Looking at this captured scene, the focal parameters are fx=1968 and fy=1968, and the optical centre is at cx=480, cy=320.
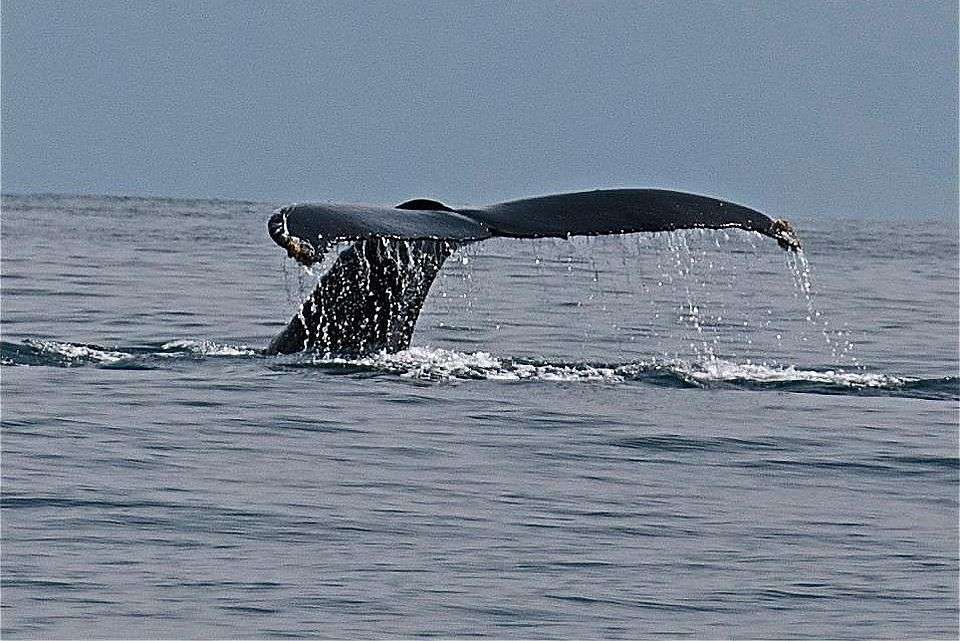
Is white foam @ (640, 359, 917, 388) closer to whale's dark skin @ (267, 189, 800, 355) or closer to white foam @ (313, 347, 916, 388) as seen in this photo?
white foam @ (313, 347, 916, 388)

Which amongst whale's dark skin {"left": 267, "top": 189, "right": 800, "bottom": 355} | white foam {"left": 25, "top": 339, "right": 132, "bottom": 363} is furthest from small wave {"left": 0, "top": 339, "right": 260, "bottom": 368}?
whale's dark skin {"left": 267, "top": 189, "right": 800, "bottom": 355}

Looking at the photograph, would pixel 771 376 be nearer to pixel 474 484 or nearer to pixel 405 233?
pixel 474 484

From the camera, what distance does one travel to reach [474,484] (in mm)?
7789

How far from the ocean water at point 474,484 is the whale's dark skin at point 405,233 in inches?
6.1

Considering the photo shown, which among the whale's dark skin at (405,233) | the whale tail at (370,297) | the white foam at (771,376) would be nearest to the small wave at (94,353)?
→ the whale's dark skin at (405,233)

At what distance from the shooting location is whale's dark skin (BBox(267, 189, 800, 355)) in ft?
24.1

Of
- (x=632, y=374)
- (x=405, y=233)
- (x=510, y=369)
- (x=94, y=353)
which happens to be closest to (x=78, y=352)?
(x=94, y=353)

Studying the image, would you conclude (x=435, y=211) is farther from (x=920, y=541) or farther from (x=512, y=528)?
(x=920, y=541)

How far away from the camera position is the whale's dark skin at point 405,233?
7359mm

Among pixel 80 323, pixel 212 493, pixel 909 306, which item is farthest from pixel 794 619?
pixel 909 306

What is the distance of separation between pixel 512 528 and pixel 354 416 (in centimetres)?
258

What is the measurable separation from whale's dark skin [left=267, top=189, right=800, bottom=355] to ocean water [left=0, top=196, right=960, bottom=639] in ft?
0.51

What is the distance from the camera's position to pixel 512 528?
691cm

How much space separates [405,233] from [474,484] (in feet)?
3.40
